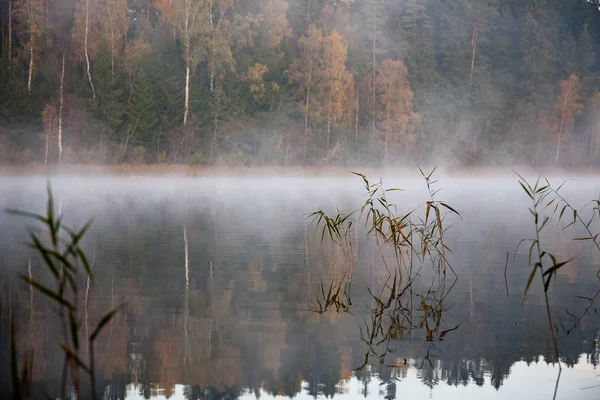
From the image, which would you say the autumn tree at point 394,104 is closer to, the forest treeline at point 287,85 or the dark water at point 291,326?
the forest treeline at point 287,85

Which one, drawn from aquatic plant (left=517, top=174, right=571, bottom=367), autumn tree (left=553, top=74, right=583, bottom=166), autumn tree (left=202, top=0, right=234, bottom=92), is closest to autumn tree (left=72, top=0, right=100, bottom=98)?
autumn tree (left=202, top=0, right=234, bottom=92)

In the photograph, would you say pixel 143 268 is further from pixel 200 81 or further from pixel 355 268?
pixel 200 81

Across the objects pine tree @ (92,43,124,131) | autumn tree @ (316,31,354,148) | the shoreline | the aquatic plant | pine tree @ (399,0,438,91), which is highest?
pine tree @ (399,0,438,91)

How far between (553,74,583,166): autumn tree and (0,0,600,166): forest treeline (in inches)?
4.2

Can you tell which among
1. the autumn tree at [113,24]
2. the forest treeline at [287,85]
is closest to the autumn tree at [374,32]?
the forest treeline at [287,85]

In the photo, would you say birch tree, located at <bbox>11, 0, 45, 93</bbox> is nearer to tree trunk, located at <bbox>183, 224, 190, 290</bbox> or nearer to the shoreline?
the shoreline

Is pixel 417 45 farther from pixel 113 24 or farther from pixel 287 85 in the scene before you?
pixel 113 24

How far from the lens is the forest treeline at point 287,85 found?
127 feet

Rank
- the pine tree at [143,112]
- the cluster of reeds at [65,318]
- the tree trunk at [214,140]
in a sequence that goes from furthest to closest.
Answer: the tree trunk at [214,140]
the pine tree at [143,112]
the cluster of reeds at [65,318]

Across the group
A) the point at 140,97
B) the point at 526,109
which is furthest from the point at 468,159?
the point at 140,97

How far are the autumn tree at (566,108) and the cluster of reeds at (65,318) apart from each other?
51756 millimetres

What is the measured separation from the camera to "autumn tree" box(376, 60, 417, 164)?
158 feet

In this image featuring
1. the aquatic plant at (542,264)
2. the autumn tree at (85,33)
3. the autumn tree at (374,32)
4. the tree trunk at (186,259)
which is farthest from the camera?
the autumn tree at (374,32)

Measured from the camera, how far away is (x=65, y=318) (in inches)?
231
